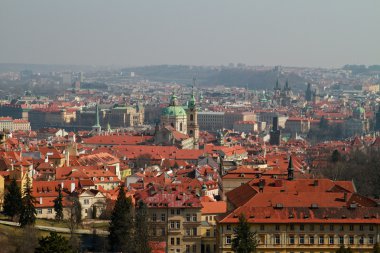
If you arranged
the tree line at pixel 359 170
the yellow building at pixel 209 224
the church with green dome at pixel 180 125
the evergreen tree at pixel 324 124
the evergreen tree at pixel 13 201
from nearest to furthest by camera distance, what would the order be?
the yellow building at pixel 209 224 < the evergreen tree at pixel 13 201 < the tree line at pixel 359 170 < the church with green dome at pixel 180 125 < the evergreen tree at pixel 324 124

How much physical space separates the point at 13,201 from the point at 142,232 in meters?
9.99

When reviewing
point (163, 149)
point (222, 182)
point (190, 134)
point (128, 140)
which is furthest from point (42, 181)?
point (190, 134)

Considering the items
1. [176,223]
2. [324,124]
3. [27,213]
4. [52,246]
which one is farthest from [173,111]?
[52,246]

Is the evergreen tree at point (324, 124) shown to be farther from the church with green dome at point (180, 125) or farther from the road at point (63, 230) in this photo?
the road at point (63, 230)

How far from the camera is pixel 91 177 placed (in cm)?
7188

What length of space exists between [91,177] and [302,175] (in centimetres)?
1470

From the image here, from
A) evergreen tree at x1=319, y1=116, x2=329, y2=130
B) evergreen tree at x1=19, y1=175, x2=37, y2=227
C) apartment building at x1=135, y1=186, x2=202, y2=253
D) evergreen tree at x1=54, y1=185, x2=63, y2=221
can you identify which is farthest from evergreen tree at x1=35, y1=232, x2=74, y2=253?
evergreen tree at x1=319, y1=116, x2=329, y2=130

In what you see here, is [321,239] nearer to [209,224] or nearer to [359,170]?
[209,224]

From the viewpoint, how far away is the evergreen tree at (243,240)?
44844mm

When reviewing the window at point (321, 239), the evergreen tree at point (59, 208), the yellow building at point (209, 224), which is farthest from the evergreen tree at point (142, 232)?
the evergreen tree at point (59, 208)

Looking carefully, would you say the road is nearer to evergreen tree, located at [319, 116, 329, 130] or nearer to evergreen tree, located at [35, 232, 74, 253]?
evergreen tree, located at [35, 232, 74, 253]

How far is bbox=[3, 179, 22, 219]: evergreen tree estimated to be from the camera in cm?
5444

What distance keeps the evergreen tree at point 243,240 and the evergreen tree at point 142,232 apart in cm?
382

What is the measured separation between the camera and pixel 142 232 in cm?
4747
